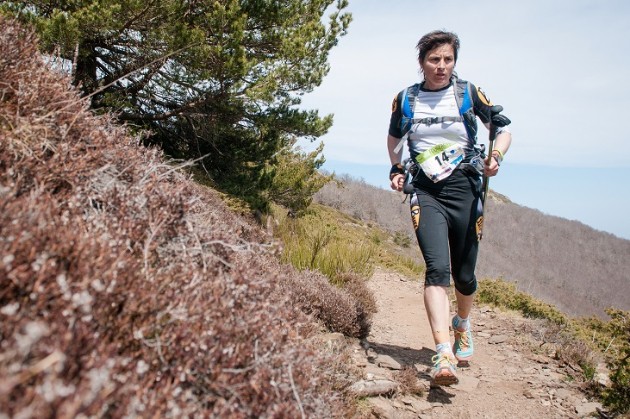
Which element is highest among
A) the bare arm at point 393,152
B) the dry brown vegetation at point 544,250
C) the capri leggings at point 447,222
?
the bare arm at point 393,152

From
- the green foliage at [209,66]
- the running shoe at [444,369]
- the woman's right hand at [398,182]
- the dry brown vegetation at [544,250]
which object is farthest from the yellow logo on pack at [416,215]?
the dry brown vegetation at [544,250]

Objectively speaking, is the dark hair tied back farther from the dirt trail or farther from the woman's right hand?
the dirt trail

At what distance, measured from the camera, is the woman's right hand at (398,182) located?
392 cm

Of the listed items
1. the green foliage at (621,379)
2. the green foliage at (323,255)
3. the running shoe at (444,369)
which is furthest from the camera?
the green foliage at (323,255)

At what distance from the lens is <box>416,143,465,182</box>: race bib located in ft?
12.1

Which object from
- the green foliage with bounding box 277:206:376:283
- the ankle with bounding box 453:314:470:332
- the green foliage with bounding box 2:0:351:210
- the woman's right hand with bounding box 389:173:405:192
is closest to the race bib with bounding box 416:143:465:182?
the woman's right hand with bounding box 389:173:405:192

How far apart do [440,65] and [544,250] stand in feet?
248

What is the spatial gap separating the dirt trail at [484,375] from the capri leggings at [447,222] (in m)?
0.95

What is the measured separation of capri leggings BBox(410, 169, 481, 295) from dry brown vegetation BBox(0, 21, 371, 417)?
1286 mm

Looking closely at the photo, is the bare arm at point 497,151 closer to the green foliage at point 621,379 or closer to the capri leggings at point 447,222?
the capri leggings at point 447,222

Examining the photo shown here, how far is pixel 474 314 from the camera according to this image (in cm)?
720

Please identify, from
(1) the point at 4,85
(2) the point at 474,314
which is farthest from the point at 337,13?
(1) the point at 4,85

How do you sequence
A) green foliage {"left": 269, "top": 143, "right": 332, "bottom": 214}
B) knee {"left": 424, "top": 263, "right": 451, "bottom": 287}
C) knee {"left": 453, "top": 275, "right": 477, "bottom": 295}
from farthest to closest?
green foliage {"left": 269, "top": 143, "right": 332, "bottom": 214} → knee {"left": 453, "top": 275, "right": 477, "bottom": 295} → knee {"left": 424, "top": 263, "right": 451, "bottom": 287}

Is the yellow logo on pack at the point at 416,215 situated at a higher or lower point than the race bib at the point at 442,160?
lower
